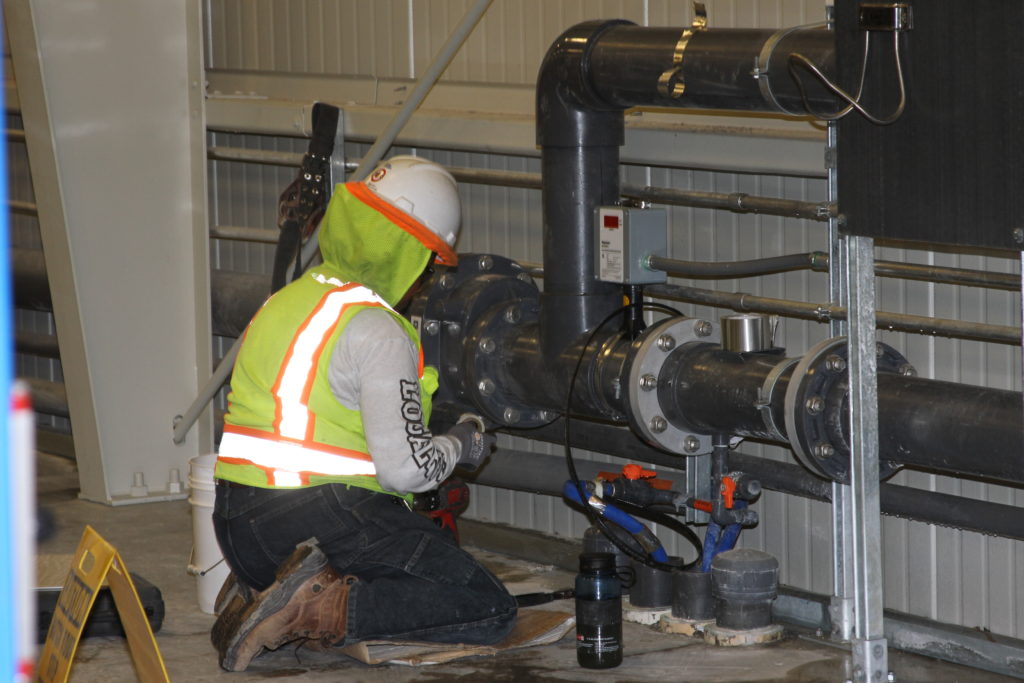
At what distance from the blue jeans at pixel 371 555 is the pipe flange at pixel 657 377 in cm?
66

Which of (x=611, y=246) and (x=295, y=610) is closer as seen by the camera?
(x=295, y=610)

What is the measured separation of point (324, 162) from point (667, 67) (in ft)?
6.99

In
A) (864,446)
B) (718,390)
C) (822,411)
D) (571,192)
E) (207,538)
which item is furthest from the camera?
(207,538)

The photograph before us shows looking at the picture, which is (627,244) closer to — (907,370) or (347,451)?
(907,370)

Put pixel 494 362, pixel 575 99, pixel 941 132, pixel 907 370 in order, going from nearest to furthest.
A: 1. pixel 941 132
2. pixel 907 370
3. pixel 575 99
4. pixel 494 362

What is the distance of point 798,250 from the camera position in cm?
471

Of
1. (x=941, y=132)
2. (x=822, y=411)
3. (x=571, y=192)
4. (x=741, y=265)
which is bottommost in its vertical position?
(x=822, y=411)

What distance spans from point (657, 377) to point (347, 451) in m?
0.90

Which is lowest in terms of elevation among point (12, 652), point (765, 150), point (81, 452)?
point (81, 452)

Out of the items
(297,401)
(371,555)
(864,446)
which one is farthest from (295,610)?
(864,446)

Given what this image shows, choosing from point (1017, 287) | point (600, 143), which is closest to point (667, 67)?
point (600, 143)

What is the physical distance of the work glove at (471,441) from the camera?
4402 millimetres

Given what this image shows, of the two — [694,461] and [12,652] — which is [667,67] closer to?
[694,461]

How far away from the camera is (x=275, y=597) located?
421cm
